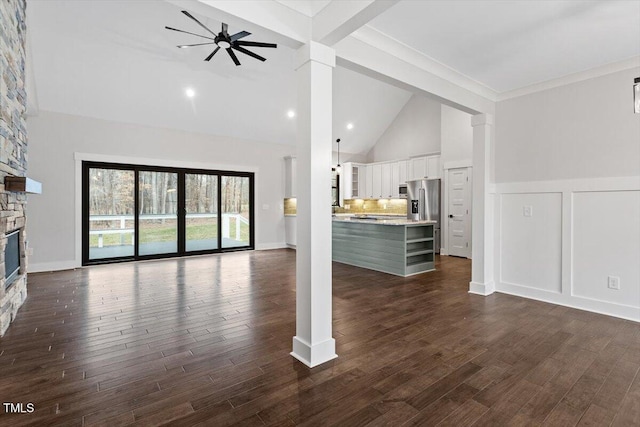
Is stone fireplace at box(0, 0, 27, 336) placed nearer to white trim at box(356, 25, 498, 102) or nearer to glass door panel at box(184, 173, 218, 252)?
white trim at box(356, 25, 498, 102)

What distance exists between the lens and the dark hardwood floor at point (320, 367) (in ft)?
6.04

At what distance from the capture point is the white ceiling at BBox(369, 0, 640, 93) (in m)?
2.45

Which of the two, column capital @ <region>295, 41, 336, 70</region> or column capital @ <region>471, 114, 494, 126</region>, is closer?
column capital @ <region>295, 41, 336, 70</region>

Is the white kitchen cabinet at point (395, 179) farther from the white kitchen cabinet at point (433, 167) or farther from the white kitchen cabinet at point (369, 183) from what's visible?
the white kitchen cabinet at point (433, 167)

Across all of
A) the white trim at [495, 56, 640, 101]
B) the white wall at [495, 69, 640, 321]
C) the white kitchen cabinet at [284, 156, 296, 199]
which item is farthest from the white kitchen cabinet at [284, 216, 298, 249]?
the white trim at [495, 56, 640, 101]

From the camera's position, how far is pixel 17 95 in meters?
3.55

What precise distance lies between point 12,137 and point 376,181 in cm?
811

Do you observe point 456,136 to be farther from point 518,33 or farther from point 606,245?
point 518,33

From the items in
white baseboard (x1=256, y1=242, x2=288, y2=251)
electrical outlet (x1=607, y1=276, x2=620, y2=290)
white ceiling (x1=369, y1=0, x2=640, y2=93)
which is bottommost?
white baseboard (x1=256, y1=242, x2=288, y2=251)

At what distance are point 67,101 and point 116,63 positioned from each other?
4.09 feet

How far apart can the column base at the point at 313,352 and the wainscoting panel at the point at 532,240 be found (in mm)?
2999

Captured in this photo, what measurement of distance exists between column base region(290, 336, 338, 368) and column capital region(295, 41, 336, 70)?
2.13 meters

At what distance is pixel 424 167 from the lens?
27.9ft

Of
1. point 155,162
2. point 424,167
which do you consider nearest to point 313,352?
point 155,162
